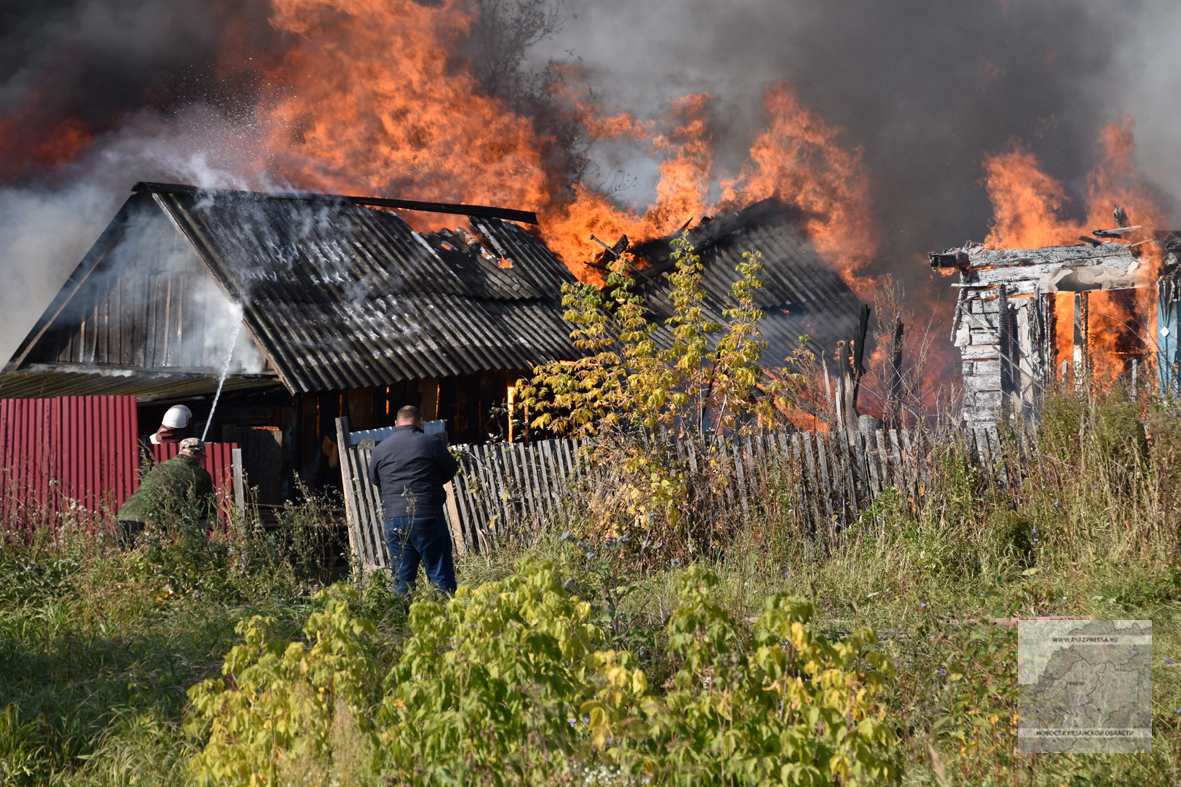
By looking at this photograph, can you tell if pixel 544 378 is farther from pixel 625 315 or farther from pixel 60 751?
pixel 60 751

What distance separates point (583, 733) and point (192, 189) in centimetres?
1328

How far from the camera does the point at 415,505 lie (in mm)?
6160

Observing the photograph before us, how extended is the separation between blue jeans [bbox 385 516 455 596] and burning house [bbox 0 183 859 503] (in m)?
4.50

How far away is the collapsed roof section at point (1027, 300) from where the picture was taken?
11562 millimetres

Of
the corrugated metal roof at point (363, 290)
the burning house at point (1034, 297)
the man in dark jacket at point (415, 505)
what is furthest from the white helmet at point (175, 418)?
the burning house at point (1034, 297)

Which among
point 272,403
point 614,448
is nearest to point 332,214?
point 272,403

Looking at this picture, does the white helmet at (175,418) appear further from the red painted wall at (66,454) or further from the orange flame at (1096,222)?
the orange flame at (1096,222)

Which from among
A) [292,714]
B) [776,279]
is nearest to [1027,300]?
[776,279]

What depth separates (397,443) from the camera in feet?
20.9

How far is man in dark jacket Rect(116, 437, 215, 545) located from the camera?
20.5 feet

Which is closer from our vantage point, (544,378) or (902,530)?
(902,530)

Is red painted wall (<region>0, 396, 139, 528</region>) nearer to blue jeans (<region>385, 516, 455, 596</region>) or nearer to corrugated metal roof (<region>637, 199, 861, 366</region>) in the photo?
blue jeans (<region>385, 516, 455, 596</region>)

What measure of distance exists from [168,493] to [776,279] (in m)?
12.8

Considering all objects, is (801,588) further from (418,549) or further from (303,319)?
(303,319)
